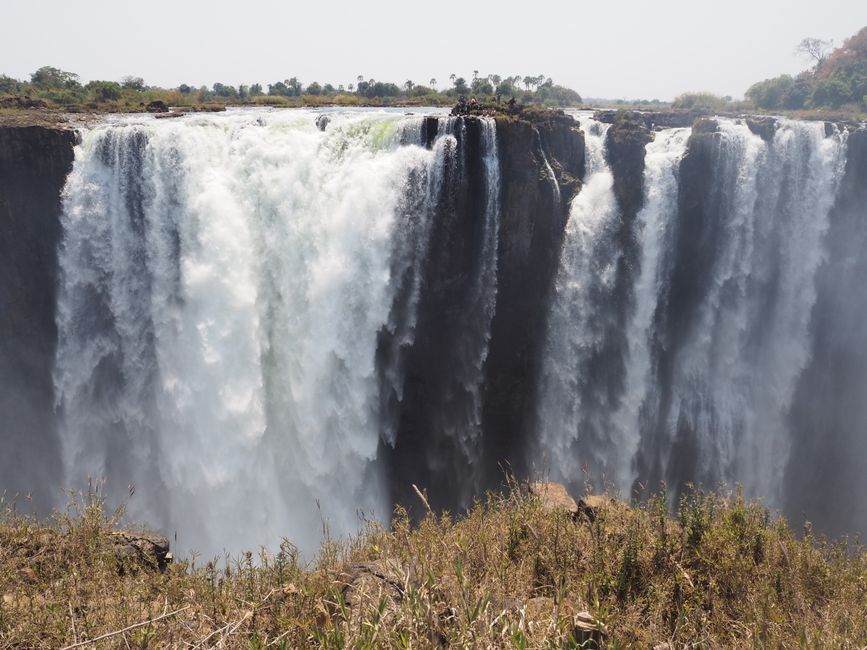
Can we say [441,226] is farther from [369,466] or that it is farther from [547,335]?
[369,466]

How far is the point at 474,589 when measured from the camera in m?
4.94

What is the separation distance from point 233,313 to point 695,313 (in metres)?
15.9

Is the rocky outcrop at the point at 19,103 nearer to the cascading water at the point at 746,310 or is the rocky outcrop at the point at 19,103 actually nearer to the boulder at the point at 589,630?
the cascading water at the point at 746,310

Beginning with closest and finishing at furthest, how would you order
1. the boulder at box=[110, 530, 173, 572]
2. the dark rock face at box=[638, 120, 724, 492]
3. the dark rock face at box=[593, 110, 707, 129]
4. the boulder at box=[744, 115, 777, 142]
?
the boulder at box=[110, 530, 173, 572] → the dark rock face at box=[638, 120, 724, 492] → the boulder at box=[744, 115, 777, 142] → the dark rock face at box=[593, 110, 707, 129]

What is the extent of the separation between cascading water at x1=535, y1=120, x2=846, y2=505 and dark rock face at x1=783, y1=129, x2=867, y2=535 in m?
0.72

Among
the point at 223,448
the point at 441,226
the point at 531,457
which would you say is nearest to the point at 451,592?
the point at 223,448

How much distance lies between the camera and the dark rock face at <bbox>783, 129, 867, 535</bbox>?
19.9 m

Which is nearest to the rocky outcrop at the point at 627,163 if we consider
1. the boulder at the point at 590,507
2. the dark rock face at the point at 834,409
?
the dark rock face at the point at 834,409

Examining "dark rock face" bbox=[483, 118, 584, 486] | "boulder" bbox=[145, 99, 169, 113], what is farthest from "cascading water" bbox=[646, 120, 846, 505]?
"boulder" bbox=[145, 99, 169, 113]

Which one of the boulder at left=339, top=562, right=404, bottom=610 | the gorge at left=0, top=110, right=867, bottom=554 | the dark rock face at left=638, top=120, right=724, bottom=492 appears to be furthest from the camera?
the dark rock face at left=638, top=120, right=724, bottom=492

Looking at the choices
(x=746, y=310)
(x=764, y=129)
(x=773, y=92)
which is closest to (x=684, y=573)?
(x=746, y=310)

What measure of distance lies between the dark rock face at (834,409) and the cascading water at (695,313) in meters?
0.72

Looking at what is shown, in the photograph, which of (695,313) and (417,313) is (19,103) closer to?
(417,313)

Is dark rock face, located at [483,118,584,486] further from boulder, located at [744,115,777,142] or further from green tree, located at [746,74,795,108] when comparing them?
green tree, located at [746,74,795,108]
